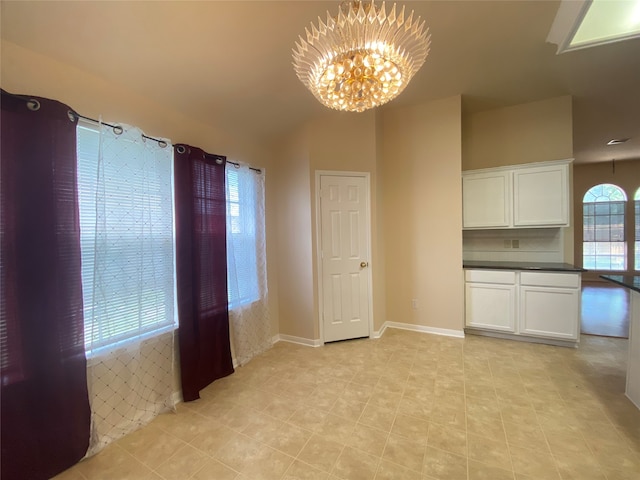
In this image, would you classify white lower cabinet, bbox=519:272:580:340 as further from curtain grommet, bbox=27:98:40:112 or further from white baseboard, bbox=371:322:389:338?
curtain grommet, bbox=27:98:40:112

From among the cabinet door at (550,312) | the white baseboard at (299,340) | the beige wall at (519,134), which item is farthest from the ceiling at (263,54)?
the white baseboard at (299,340)

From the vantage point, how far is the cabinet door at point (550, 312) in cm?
280

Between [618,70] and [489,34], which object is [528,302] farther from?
[489,34]

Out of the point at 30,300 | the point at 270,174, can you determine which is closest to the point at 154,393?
the point at 30,300

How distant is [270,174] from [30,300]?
238cm

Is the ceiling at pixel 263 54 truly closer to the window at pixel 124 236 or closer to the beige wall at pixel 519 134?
the beige wall at pixel 519 134

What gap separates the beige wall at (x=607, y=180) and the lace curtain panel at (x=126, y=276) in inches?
339

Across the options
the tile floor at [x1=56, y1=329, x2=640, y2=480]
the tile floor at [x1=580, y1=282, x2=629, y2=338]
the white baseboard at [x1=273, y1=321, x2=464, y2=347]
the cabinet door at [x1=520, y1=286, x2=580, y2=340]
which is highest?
the cabinet door at [x1=520, y1=286, x2=580, y2=340]

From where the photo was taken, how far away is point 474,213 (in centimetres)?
335

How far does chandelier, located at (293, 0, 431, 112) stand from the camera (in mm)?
1225

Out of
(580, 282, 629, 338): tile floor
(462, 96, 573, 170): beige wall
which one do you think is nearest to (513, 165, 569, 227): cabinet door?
(462, 96, 573, 170): beige wall

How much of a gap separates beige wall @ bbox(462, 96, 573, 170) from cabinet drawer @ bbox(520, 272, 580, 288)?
1.43 metres

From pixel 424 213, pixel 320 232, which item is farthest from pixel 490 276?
pixel 320 232

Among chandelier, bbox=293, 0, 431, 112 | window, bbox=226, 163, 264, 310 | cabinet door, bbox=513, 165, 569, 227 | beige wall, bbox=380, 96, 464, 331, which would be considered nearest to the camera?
chandelier, bbox=293, 0, 431, 112
